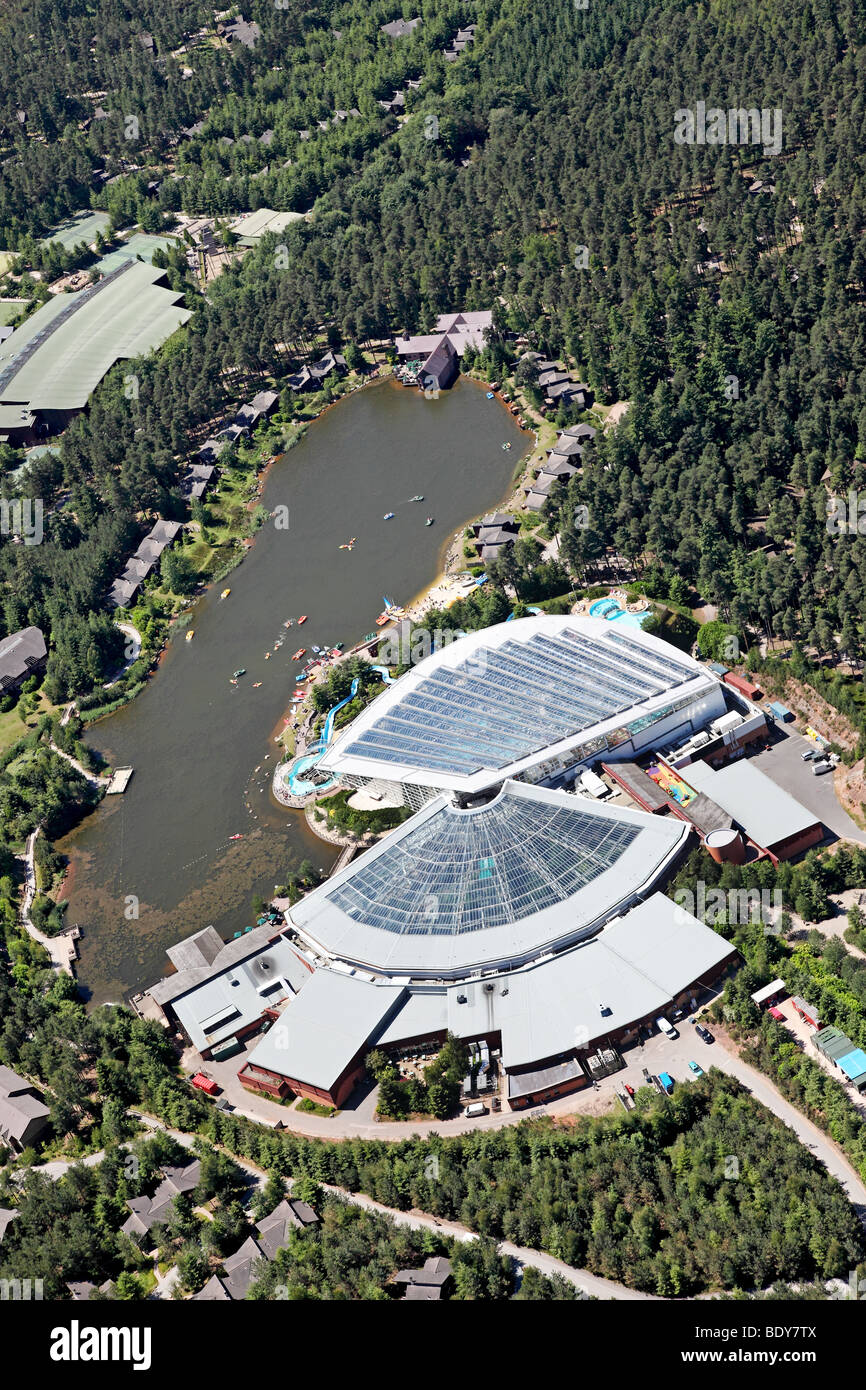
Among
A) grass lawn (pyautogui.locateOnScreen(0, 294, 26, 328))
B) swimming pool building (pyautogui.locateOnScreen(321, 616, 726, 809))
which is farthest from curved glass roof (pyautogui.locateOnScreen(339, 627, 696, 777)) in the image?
grass lawn (pyautogui.locateOnScreen(0, 294, 26, 328))

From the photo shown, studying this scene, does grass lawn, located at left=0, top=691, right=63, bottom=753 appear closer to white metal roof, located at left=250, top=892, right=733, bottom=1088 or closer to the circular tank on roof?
white metal roof, located at left=250, top=892, right=733, bottom=1088

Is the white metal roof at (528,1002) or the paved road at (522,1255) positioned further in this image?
the white metal roof at (528,1002)

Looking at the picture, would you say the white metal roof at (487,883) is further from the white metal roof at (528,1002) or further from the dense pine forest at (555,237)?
the dense pine forest at (555,237)

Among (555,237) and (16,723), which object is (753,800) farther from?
(555,237)

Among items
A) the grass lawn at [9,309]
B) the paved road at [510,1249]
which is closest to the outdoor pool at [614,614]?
the paved road at [510,1249]

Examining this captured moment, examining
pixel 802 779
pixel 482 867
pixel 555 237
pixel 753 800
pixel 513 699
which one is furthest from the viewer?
pixel 555 237

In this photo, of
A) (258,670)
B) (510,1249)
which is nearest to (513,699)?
(258,670)

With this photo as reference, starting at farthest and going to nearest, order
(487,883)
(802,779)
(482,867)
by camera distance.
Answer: (802,779)
(482,867)
(487,883)

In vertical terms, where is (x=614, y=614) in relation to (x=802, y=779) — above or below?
above
